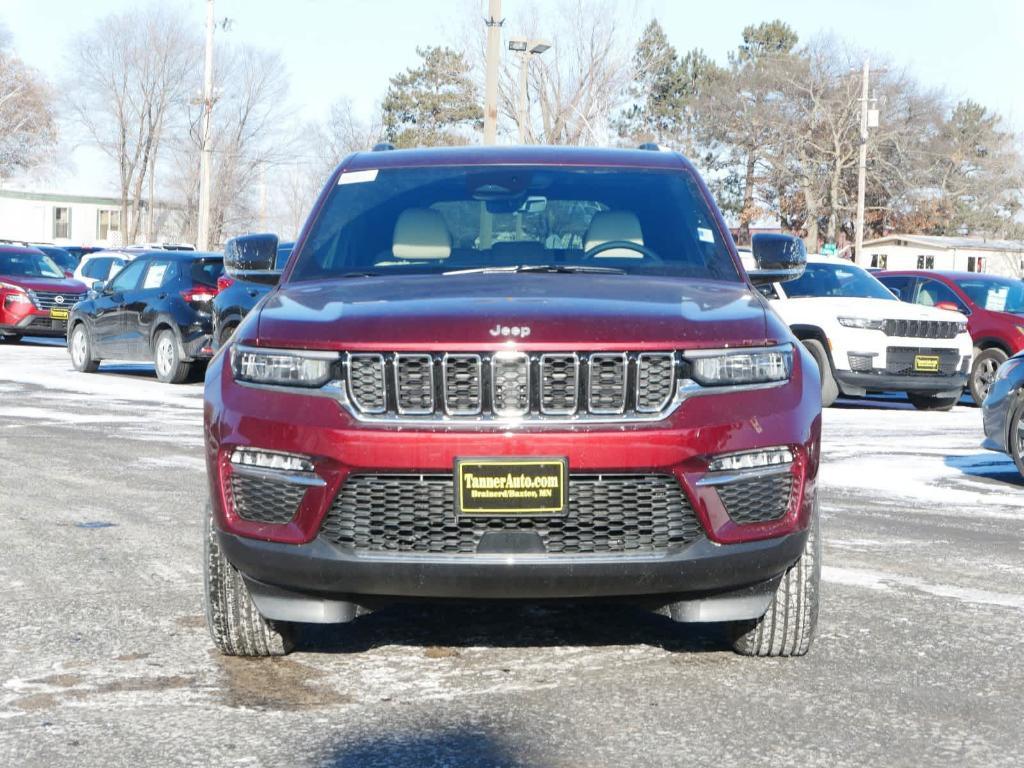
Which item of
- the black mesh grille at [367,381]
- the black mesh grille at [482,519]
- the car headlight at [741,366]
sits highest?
the car headlight at [741,366]

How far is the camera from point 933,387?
16500 millimetres

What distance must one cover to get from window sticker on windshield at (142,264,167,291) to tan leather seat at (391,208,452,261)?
1362cm

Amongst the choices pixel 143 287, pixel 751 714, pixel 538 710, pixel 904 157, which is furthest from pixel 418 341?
pixel 904 157

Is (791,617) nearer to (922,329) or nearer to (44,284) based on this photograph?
(922,329)

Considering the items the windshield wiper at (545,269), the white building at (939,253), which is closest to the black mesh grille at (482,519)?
the windshield wiper at (545,269)

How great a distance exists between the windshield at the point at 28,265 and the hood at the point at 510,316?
21.9 m

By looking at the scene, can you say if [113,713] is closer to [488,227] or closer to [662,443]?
[662,443]

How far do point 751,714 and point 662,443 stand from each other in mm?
824

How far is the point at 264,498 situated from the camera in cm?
450

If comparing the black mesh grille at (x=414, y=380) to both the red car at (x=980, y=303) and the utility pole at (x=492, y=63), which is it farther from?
the utility pole at (x=492, y=63)

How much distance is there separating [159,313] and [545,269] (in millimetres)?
13864

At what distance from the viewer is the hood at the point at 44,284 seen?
24.9m

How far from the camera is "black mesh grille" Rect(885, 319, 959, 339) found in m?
16.3

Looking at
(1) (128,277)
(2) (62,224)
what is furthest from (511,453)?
(2) (62,224)
